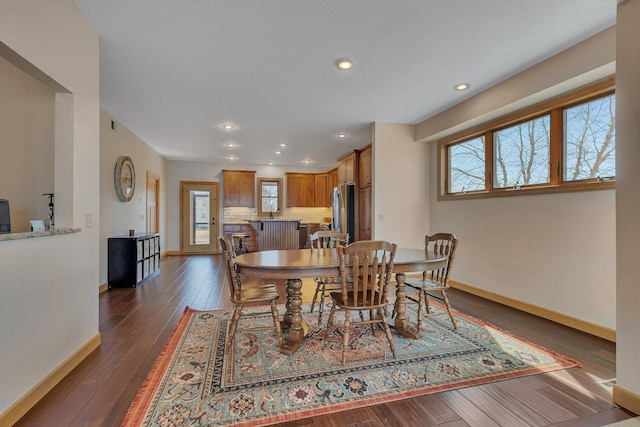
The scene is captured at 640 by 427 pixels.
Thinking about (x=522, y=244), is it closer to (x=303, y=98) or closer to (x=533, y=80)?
(x=533, y=80)

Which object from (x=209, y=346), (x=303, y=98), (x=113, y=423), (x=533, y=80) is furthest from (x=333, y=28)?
(x=113, y=423)

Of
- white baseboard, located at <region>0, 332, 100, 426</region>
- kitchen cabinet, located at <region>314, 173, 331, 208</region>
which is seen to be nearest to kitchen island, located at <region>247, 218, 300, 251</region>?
kitchen cabinet, located at <region>314, 173, 331, 208</region>

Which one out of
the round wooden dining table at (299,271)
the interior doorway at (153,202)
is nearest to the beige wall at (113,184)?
the interior doorway at (153,202)

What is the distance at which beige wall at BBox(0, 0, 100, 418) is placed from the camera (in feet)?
4.92

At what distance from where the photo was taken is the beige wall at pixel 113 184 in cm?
404

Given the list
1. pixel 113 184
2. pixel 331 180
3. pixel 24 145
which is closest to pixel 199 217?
pixel 113 184

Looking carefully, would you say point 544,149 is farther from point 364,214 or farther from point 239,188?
point 239,188

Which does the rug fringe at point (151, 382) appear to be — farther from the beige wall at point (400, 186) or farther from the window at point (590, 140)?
the window at point (590, 140)

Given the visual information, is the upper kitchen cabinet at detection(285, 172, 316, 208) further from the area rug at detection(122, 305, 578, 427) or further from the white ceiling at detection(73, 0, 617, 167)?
the area rug at detection(122, 305, 578, 427)

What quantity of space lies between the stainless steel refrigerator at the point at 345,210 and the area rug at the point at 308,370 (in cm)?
309

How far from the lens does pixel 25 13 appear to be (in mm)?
1583

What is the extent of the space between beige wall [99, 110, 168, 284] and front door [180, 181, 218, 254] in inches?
57.6

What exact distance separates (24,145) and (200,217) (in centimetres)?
572

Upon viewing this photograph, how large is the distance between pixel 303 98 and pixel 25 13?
247cm
